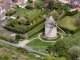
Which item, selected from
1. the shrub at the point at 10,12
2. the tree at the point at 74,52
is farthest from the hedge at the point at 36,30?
the tree at the point at 74,52

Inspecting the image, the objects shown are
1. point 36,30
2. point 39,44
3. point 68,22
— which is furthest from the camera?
point 68,22

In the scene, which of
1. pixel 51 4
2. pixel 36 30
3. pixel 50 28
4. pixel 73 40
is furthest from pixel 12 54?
pixel 51 4

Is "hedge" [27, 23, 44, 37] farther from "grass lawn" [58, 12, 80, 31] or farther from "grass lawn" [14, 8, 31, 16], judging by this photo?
"grass lawn" [14, 8, 31, 16]

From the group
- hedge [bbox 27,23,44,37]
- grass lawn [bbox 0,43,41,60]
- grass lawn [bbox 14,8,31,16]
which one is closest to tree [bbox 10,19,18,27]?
hedge [bbox 27,23,44,37]

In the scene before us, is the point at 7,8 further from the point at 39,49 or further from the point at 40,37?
the point at 39,49

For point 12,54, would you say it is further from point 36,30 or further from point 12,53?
point 36,30
